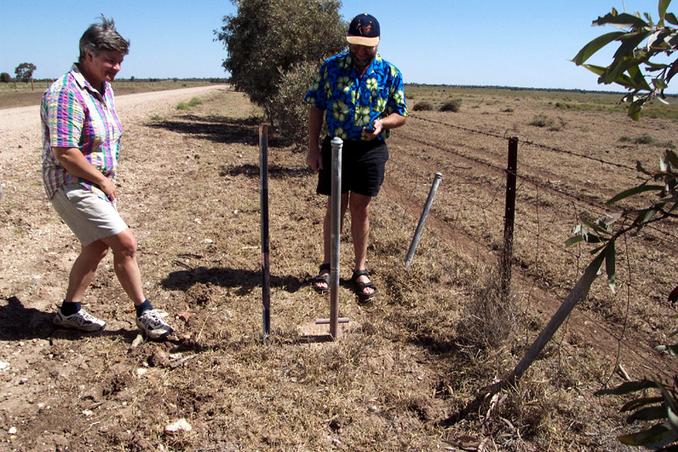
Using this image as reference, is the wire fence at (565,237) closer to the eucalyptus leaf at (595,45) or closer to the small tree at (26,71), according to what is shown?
the eucalyptus leaf at (595,45)

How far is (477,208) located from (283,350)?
522 cm

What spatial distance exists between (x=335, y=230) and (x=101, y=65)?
5.26 feet

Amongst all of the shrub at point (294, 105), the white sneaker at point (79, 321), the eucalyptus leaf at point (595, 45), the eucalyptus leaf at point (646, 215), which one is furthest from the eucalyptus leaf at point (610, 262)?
the shrub at point (294, 105)

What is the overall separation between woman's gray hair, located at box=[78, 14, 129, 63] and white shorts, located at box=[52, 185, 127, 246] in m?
0.75

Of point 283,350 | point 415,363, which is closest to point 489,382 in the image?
point 415,363

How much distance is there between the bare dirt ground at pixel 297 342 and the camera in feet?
8.68

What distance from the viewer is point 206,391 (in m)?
2.86

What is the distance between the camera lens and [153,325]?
329cm

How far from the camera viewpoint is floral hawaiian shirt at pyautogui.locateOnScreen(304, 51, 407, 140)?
3.72 meters

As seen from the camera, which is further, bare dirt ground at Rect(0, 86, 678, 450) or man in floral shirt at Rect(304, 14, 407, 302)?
man in floral shirt at Rect(304, 14, 407, 302)

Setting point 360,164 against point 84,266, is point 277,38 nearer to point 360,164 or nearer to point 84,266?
point 360,164

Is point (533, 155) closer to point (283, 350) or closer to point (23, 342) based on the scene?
point (283, 350)

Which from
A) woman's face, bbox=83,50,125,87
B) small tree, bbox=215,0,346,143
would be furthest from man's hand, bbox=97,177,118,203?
small tree, bbox=215,0,346,143

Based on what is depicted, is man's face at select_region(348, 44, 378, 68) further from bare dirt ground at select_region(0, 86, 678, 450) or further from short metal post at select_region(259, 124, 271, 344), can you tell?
bare dirt ground at select_region(0, 86, 678, 450)
